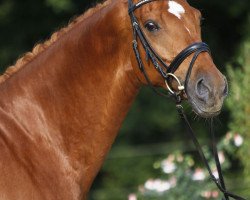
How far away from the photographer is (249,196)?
675 cm

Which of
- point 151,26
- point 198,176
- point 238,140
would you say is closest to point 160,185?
point 198,176

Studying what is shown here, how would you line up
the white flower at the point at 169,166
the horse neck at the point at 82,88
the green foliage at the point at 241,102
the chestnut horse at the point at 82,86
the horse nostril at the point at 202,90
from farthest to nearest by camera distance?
the green foliage at the point at 241,102
the white flower at the point at 169,166
the horse neck at the point at 82,88
the chestnut horse at the point at 82,86
the horse nostril at the point at 202,90

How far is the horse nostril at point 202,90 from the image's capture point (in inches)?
160

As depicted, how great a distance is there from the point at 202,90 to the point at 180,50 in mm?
262

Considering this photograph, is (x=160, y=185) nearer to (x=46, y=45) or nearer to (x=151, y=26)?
(x=46, y=45)

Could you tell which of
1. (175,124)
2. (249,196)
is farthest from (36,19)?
(249,196)

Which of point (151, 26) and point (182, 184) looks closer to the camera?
point (151, 26)

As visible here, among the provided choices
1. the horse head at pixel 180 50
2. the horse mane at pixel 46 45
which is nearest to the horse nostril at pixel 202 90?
the horse head at pixel 180 50

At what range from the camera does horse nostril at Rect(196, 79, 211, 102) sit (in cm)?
406

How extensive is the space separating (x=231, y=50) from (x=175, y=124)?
5.17 feet

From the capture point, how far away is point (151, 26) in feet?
13.9

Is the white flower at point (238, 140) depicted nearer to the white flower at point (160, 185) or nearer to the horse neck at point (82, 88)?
the white flower at point (160, 185)

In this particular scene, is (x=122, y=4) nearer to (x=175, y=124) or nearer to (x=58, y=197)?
(x=58, y=197)

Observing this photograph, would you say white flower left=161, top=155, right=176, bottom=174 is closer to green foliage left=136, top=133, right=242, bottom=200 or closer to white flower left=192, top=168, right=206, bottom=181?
green foliage left=136, top=133, right=242, bottom=200
